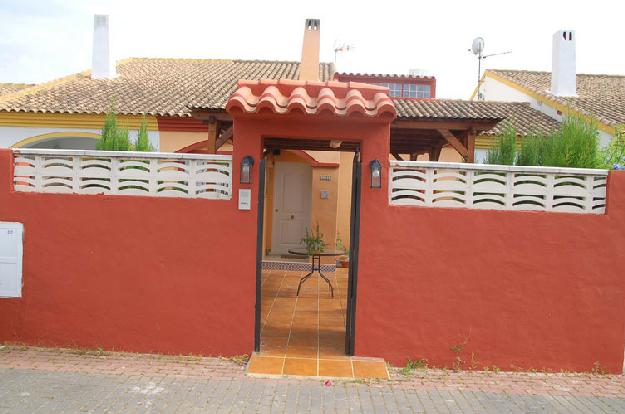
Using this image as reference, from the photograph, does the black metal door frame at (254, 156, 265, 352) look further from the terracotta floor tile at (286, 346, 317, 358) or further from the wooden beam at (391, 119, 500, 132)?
the wooden beam at (391, 119, 500, 132)

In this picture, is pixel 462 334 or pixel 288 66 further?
pixel 288 66

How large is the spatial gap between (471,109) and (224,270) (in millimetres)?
10275

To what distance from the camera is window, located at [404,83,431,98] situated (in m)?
16.4

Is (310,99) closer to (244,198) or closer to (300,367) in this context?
(244,198)

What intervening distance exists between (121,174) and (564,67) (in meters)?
15.1

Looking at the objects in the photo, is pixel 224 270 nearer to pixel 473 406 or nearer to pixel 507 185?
pixel 473 406

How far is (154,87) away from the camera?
15.0 meters

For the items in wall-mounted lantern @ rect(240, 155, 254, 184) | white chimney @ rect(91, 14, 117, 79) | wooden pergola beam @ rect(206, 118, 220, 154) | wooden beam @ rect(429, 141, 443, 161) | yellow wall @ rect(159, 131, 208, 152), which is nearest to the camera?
wall-mounted lantern @ rect(240, 155, 254, 184)

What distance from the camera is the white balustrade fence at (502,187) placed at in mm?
5703

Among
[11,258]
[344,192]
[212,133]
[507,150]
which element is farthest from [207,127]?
[507,150]

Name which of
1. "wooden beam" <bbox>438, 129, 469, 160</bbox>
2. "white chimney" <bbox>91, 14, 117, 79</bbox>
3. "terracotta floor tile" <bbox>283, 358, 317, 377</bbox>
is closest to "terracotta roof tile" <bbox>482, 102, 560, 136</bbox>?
"wooden beam" <bbox>438, 129, 469, 160</bbox>

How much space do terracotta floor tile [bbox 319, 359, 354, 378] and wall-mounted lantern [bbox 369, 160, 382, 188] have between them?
1.88 m

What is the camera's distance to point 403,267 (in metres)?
5.71

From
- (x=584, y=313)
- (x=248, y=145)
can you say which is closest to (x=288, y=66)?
(x=248, y=145)
